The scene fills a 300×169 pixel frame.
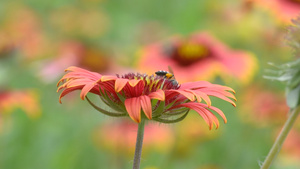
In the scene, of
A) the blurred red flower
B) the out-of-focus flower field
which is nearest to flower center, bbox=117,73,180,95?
the out-of-focus flower field

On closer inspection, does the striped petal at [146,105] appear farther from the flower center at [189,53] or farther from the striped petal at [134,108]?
the flower center at [189,53]

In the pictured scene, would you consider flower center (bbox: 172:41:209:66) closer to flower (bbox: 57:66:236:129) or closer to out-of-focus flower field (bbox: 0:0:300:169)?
out-of-focus flower field (bbox: 0:0:300:169)

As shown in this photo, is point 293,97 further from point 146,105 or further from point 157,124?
point 157,124

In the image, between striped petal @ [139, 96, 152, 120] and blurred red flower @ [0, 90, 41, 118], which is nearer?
striped petal @ [139, 96, 152, 120]

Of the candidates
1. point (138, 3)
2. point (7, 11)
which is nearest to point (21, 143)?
point (7, 11)

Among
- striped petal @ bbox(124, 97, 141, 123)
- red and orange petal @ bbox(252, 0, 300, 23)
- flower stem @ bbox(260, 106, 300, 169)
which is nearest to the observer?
striped petal @ bbox(124, 97, 141, 123)

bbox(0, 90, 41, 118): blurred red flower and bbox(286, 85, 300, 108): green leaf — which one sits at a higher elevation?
bbox(0, 90, 41, 118): blurred red flower
